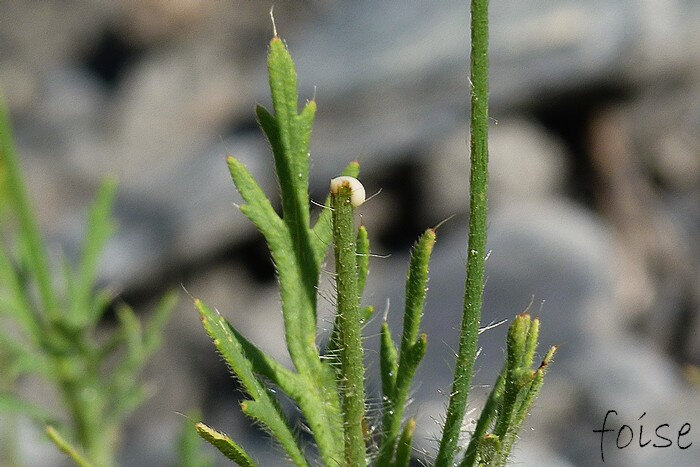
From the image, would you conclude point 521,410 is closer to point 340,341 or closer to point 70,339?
point 340,341

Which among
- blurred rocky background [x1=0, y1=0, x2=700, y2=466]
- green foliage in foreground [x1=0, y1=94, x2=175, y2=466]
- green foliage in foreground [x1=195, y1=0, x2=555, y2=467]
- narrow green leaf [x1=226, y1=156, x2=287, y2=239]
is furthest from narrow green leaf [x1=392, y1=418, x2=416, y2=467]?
blurred rocky background [x1=0, y1=0, x2=700, y2=466]

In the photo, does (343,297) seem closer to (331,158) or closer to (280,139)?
(280,139)

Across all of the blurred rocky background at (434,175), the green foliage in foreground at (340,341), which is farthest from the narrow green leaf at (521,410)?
the blurred rocky background at (434,175)

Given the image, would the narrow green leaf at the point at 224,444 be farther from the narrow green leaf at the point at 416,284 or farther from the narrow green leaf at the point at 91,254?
the narrow green leaf at the point at 91,254

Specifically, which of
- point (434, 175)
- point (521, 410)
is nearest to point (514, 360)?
point (521, 410)

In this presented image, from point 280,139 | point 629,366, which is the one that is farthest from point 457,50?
point 280,139

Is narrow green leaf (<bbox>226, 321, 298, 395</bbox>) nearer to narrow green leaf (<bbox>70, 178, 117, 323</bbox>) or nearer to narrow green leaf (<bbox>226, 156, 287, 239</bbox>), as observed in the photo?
narrow green leaf (<bbox>226, 156, 287, 239</bbox>)
